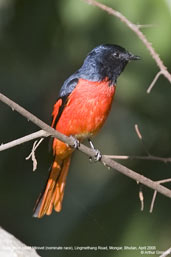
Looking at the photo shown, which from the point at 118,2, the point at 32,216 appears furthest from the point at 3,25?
the point at 32,216

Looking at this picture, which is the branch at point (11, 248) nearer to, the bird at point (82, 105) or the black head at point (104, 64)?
the bird at point (82, 105)

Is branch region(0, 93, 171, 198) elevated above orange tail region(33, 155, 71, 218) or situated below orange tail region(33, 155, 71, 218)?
above

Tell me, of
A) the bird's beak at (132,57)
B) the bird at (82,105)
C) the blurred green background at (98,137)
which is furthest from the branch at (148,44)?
the bird at (82,105)

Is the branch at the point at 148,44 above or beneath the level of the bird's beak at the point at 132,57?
above

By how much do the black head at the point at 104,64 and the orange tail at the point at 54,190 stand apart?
81 cm

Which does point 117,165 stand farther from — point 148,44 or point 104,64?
point 104,64

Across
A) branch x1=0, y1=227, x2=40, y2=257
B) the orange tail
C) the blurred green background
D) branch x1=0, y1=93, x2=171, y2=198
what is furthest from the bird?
branch x1=0, y1=227, x2=40, y2=257

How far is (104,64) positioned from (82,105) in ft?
1.75

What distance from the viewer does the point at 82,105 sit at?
4.64 metres

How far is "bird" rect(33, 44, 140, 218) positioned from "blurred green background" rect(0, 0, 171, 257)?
124 millimetres

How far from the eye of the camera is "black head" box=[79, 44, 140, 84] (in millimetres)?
4863

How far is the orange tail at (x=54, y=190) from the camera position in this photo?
479 centimetres

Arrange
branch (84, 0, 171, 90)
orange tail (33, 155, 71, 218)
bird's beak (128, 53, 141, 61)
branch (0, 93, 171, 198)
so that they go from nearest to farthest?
branch (0, 93, 171, 198) < branch (84, 0, 171, 90) < bird's beak (128, 53, 141, 61) < orange tail (33, 155, 71, 218)

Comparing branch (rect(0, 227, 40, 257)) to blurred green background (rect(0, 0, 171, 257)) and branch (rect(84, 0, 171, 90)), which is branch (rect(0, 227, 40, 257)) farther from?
blurred green background (rect(0, 0, 171, 257))
